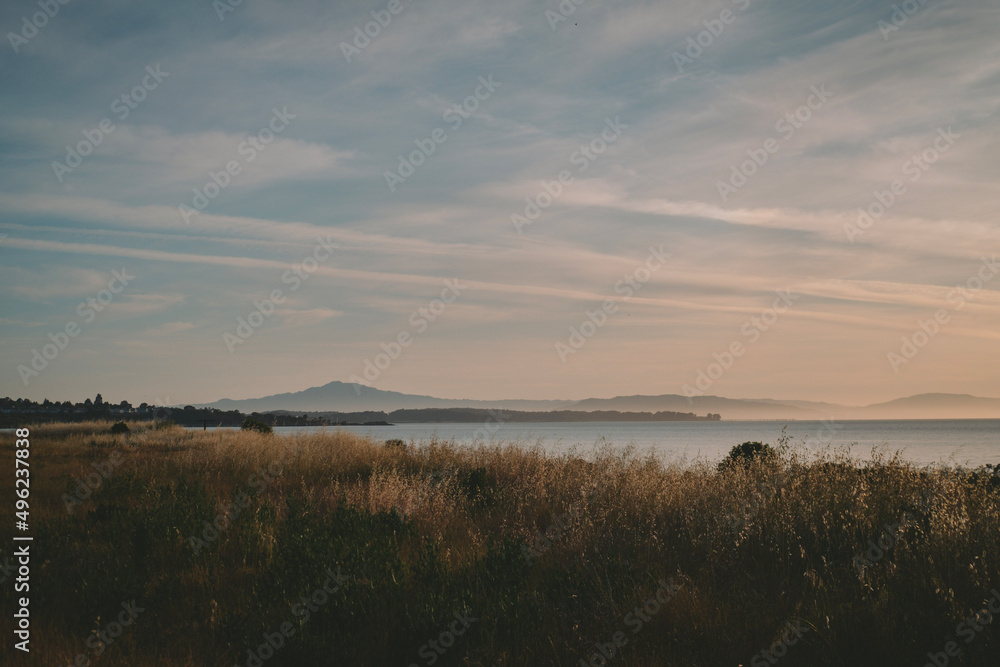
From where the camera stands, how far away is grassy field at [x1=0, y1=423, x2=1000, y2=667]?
456cm

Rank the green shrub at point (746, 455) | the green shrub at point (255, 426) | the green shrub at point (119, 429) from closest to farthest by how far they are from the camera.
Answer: the green shrub at point (746, 455) → the green shrub at point (119, 429) → the green shrub at point (255, 426)

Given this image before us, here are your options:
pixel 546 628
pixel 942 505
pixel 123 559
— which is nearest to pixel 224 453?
pixel 123 559

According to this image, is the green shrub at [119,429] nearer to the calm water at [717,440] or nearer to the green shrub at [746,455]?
the calm water at [717,440]

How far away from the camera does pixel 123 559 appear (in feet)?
21.8

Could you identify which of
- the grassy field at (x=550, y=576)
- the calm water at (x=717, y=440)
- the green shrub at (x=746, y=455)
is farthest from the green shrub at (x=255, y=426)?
the green shrub at (x=746, y=455)

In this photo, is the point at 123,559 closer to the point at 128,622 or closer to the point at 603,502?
the point at 128,622

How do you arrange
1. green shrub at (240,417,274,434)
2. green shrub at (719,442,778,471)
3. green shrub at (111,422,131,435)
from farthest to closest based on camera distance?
1. green shrub at (240,417,274,434)
2. green shrub at (111,422,131,435)
3. green shrub at (719,442,778,471)

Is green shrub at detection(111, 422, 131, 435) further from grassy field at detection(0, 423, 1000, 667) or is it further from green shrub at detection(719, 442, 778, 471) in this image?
green shrub at detection(719, 442, 778, 471)

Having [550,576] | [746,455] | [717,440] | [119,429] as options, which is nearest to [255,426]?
[119,429]

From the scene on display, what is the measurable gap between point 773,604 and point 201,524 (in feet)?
21.5

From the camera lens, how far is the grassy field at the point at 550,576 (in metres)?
4.56

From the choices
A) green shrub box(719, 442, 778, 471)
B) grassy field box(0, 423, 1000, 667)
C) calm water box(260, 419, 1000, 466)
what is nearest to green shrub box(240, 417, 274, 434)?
calm water box(260, 419, 1000, 466)

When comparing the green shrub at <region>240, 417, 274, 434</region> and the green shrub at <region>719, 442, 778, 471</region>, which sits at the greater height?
the green shrub at <region>719, 442, 778, 471</region>

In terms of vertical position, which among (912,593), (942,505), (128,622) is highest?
(942,505)
